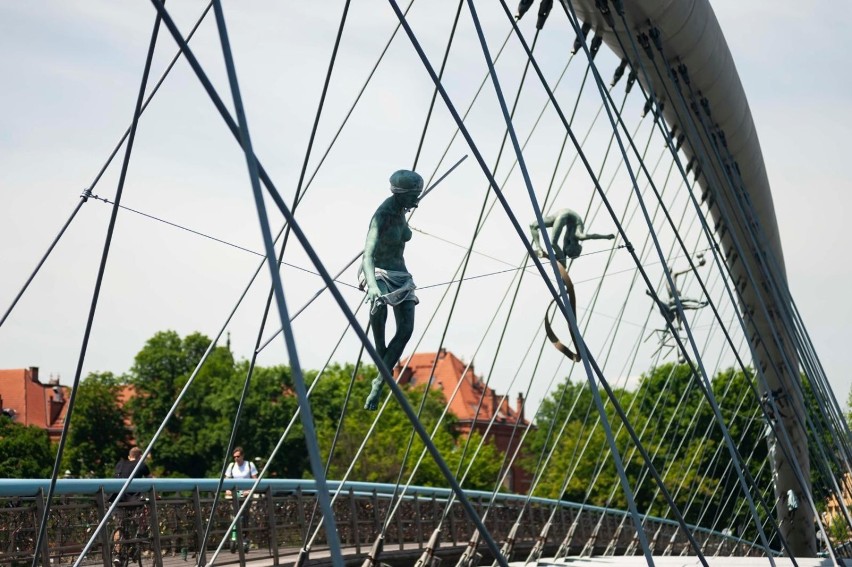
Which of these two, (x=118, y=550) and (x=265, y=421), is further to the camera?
(x=265, y=421)

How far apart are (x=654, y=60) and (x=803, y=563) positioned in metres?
6.23

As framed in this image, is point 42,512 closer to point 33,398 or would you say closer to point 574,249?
point 574,249

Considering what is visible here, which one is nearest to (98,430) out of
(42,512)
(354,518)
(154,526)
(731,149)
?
(731,149)

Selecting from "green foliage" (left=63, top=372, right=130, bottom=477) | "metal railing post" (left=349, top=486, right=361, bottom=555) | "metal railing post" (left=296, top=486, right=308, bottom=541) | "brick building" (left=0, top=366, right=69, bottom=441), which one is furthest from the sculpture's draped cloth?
"brick building" (left=0, top=366, right=69, bottom=441)

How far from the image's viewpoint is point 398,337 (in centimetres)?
1060

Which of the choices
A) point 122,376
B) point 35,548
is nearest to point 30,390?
point 122,376

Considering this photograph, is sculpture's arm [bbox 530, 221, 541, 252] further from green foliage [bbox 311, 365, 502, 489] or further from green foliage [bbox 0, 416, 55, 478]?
green foliage [bbox 311, 365, 502, 489]

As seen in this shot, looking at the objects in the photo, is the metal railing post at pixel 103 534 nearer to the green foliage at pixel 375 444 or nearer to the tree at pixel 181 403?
the green foliage at pixel 375 444

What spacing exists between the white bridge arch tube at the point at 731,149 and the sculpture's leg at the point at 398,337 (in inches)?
237

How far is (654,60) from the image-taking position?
1836cm

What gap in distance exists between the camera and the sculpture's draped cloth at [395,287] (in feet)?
33.9

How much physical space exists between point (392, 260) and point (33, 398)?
93065 millimetres

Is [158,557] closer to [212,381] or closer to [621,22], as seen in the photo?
[621,22]

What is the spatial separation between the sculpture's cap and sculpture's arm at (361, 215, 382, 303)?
26 cm
